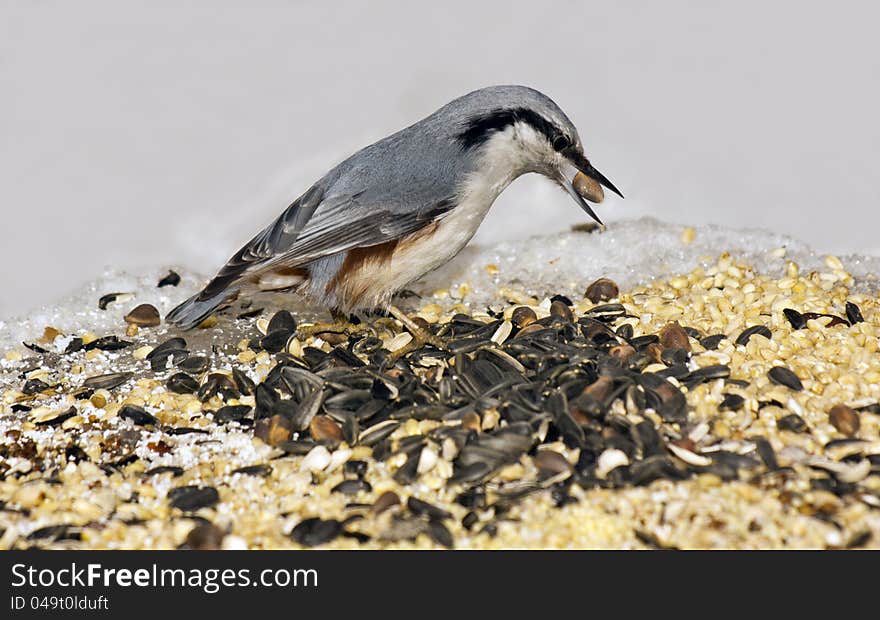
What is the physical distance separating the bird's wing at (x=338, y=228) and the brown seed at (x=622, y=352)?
821 mm

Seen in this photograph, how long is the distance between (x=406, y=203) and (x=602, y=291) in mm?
1022

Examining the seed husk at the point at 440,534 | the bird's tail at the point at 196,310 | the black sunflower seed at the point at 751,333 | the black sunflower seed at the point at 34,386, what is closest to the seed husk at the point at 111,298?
the bird's tail at the point at 196,310

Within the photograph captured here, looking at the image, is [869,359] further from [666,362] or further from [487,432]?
[487,432]

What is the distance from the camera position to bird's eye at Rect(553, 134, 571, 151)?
12.6ft

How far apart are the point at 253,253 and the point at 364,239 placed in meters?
0.44

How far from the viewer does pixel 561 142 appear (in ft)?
12.6

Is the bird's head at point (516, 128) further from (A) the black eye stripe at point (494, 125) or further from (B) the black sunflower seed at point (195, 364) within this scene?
(B) the black sunflower seed at point (195, 364)

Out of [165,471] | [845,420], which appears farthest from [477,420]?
[845,420]

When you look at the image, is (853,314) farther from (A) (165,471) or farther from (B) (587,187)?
(A) (165,471)

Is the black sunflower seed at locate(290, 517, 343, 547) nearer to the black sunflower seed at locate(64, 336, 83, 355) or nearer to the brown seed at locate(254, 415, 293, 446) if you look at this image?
the brown seed at locate(254, 415, 293, 446)

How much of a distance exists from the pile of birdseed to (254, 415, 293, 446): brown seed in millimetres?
14

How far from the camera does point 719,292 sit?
4.16 m

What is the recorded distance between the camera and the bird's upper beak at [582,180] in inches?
154

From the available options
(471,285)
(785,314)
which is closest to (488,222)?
(471,285)
